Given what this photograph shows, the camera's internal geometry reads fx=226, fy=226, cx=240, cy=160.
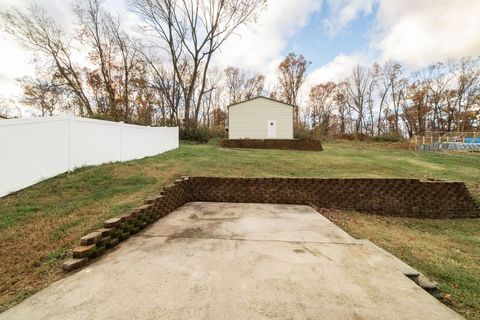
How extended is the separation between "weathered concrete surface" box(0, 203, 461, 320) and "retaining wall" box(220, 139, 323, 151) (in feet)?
39.9

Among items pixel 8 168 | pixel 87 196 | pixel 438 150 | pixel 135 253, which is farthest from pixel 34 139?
pixel 438 150

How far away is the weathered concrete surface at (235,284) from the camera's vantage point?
1801 mm

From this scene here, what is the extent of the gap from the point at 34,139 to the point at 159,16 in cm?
1923

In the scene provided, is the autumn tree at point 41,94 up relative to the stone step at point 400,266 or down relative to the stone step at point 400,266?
up

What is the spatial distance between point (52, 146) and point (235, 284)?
5425 mm

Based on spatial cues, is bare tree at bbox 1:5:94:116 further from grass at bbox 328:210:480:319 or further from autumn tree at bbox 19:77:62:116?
grass at bbox 328:210:480:319

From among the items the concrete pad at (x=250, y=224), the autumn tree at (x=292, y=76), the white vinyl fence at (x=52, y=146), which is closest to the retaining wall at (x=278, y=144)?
the white vinyl fence at (x=52, y=146)

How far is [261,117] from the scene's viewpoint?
18.4 m

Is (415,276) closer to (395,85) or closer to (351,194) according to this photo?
(351,194)

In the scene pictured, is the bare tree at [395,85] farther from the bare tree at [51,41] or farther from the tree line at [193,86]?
the bare tree at [51,41]

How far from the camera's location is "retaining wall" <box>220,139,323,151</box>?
15.2 metres

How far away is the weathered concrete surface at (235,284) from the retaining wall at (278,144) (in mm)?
12167

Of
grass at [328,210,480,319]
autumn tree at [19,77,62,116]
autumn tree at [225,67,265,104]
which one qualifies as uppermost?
autumn tree at [225,67,265,104]

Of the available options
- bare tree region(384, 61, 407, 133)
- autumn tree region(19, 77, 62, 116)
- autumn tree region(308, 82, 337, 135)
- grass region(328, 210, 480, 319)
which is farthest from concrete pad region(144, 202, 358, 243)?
bare tree region(384, 61, 407, 133)
